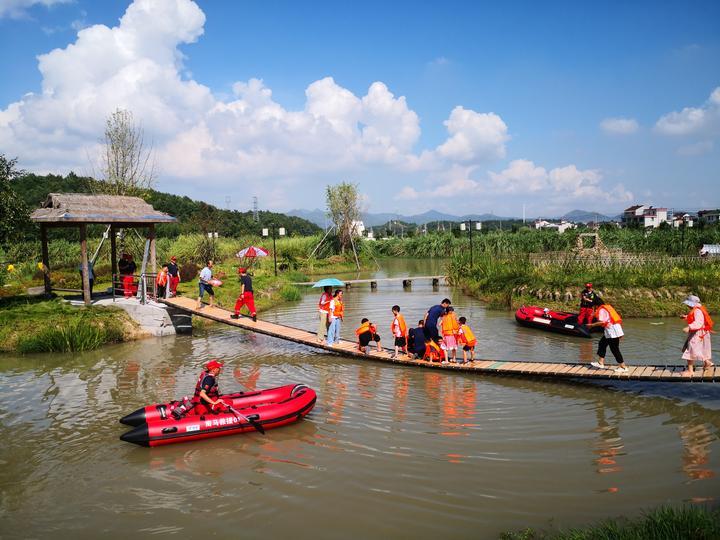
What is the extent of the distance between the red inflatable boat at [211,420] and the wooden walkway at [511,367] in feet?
14.5

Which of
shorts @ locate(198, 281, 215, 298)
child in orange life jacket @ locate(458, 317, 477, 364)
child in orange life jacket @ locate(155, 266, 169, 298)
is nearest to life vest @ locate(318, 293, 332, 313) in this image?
child in orange life jacket @ locate(458, 317, 477, 364)

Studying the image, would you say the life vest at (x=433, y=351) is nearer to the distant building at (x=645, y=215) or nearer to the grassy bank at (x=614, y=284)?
the grassy bank at (x=614, y=284)

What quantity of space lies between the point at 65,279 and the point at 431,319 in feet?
64.8

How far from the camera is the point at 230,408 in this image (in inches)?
383

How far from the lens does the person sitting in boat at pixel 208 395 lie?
9758 millimetres

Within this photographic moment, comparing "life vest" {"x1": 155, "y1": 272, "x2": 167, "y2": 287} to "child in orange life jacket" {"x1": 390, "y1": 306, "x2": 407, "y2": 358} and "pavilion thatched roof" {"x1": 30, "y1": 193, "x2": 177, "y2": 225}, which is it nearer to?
"pavilion thatched roof" {"x1": 30, "y1": 193, "x2": 177, "y2": 225}

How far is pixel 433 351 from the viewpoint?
14070 mm

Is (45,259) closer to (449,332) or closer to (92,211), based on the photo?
(92,211)

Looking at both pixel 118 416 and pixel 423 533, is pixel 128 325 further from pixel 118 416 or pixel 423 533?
pixel 423 533

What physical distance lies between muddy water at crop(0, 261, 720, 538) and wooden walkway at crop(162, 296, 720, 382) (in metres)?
0.32

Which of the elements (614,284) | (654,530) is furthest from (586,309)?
(654,530)

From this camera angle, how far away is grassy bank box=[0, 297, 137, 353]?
16156mm

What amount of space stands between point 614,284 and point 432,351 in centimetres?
1168

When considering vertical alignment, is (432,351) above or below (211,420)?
above
